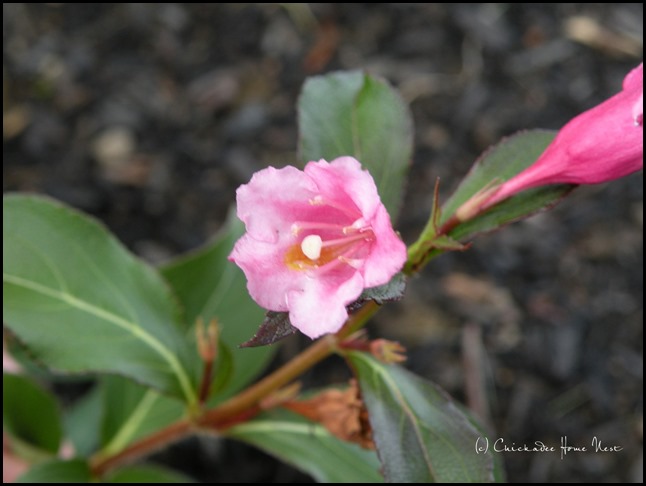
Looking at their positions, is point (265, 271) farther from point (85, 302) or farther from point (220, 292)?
point (220, 292)

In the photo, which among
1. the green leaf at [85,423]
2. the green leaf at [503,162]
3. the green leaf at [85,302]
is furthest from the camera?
the green leaf at [85,423]

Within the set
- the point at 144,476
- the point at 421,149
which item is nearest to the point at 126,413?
the point at 144,476

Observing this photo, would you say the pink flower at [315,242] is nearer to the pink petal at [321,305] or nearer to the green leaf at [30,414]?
the pink petal at [321,305]

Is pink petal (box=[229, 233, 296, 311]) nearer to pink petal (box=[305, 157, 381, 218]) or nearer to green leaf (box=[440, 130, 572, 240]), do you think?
pink petal (box=[305, 157, 381, 218])

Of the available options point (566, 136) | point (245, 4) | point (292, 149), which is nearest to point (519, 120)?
point (292, 149)

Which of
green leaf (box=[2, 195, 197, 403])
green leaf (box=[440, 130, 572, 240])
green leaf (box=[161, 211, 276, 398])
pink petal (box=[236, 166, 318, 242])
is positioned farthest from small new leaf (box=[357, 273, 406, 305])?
green leaf (box=[161, 211, 276, 398])

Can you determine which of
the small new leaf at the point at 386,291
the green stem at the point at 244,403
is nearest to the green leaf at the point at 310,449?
the green stem at the point at 244,403

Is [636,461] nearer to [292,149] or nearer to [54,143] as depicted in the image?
[292,149]
